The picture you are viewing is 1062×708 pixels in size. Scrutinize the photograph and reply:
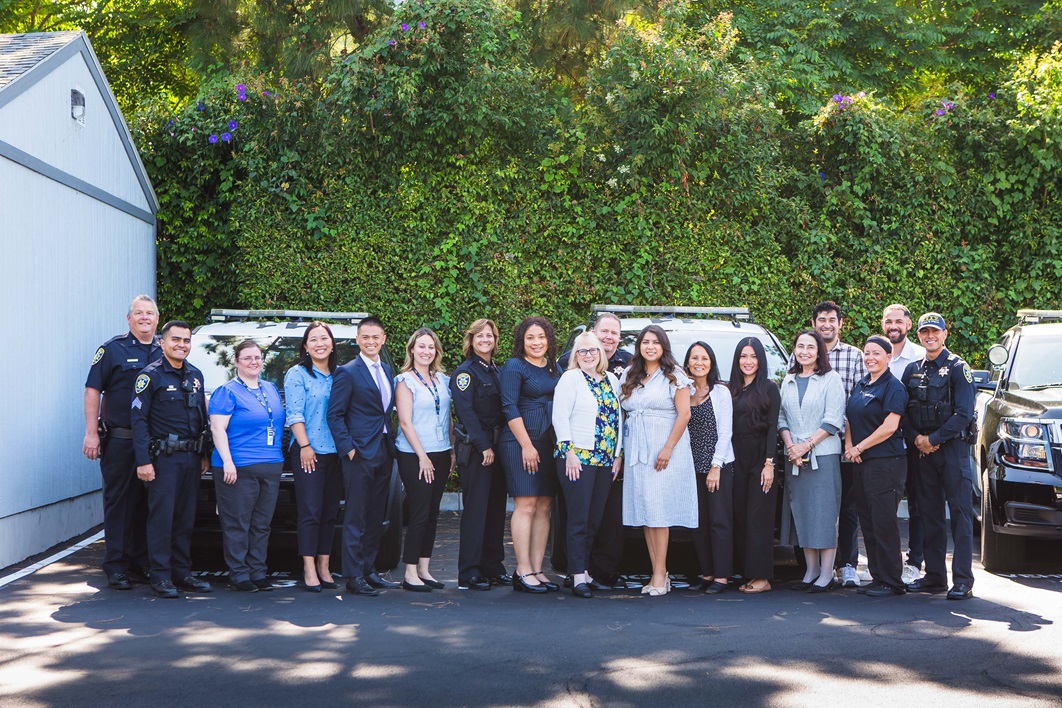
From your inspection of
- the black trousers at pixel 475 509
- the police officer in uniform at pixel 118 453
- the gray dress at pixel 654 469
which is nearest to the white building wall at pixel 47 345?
the police officer in uniform at pixel 118 453

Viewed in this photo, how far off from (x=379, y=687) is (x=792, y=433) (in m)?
3.83

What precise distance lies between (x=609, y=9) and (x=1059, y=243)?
25.3 feet

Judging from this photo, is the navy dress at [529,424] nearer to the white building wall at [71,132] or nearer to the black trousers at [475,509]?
the black trousers at [475,509]

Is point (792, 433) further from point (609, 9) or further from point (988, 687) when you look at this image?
point (609, 9)

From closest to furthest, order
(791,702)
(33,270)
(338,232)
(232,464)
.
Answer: (791,702) → (232,464) → (33,270) → (338,232)

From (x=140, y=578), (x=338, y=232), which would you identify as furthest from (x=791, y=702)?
(x=338, y=232)

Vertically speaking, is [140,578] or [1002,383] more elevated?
[1002,383]

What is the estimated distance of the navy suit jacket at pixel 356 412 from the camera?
25.3ft

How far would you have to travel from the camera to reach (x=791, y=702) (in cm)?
507

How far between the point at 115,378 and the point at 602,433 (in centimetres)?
354

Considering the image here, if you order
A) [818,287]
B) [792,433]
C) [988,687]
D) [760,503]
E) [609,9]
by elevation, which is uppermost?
[609,9]

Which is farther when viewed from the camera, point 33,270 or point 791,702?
point 33,270

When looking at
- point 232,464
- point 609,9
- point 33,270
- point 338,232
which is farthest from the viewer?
point 609,9

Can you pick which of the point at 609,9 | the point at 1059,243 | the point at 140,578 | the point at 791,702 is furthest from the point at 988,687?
the point at 609,9
